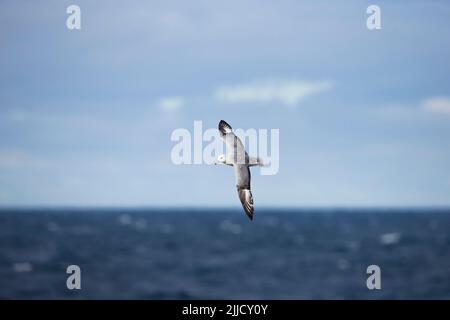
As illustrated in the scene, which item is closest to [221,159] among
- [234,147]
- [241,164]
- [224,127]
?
→ [234,147]

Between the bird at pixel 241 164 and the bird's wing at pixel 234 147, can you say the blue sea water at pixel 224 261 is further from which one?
the bird at pixel 241 164

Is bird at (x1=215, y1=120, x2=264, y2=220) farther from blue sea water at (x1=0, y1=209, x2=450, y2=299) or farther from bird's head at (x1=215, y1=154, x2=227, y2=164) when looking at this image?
blue sea water at (x1=0, y1=209, x2=450, y2=299)

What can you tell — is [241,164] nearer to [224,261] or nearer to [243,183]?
[243,183]

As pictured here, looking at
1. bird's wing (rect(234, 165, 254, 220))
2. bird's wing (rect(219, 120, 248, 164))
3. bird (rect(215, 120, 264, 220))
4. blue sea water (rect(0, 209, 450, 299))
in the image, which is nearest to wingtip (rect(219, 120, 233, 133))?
bird's wing (rect(219, 120, 248, 164))

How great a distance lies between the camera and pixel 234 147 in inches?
630

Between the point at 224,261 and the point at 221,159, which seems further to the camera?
the point at 224,261

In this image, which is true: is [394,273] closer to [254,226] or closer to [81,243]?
[81,243]

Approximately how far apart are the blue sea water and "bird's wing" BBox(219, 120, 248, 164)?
53.2 meters

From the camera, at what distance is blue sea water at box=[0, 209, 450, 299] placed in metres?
74.2

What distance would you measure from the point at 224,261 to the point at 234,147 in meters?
79.9

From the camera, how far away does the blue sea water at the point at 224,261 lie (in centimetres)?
7419

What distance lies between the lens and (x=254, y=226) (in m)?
146

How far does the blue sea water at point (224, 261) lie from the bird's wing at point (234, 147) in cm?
5315
